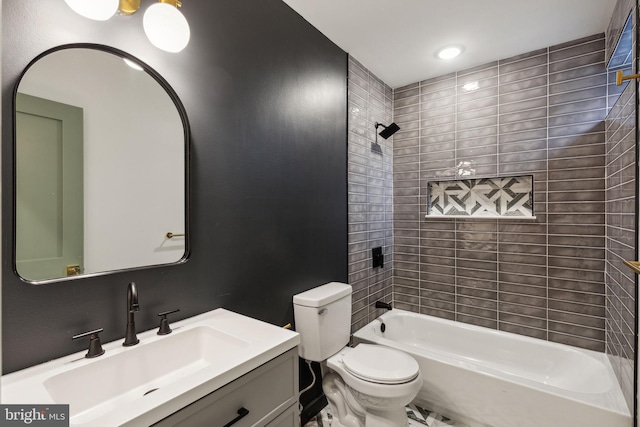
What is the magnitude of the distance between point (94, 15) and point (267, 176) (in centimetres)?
94

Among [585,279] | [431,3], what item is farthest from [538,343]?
[431,3]

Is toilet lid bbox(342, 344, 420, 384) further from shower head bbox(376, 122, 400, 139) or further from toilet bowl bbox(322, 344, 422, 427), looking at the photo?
shower head bbox(376, 122, 400, 139)

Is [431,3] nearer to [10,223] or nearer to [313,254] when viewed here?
[313,254]

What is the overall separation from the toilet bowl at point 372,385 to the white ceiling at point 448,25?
2062mm

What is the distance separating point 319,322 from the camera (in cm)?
181

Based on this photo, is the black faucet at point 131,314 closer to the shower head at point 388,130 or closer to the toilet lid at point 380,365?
the toilet lid at point 380,365

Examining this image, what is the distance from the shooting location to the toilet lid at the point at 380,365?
5.39 feet

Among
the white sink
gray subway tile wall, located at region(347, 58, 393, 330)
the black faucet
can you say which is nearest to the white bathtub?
gray subway tile wall, located at region(347, 58, 393, 330)

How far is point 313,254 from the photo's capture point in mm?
2045

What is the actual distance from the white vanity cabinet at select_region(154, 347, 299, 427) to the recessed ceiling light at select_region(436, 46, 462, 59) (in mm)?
2292

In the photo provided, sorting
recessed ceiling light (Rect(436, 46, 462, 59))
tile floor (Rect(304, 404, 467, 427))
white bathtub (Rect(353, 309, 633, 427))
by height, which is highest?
recessed ceiling light (Rect(436, 46, 462, 59))

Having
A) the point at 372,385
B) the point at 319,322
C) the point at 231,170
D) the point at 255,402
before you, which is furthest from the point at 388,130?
the point at 255,402

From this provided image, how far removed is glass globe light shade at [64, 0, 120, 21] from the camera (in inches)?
39.9

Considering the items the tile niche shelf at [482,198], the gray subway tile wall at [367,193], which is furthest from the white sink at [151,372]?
the tile niche shelf at [482,198]
